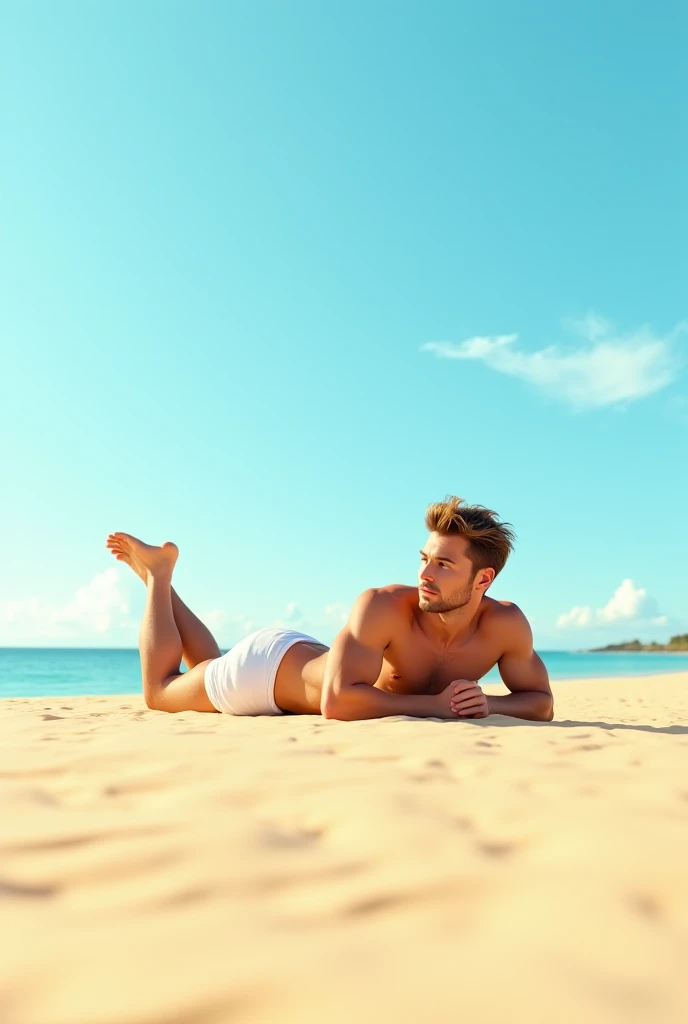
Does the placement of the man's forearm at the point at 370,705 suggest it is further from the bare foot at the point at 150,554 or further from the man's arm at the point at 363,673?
the bare foot at the point at 150,554

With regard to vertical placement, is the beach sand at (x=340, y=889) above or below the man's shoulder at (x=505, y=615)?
below

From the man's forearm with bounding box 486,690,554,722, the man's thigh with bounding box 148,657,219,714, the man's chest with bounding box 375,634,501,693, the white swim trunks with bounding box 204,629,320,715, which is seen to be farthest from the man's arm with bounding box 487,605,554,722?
the man's thigh with bounding box 148,657,219,714

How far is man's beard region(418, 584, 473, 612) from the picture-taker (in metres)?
3.81

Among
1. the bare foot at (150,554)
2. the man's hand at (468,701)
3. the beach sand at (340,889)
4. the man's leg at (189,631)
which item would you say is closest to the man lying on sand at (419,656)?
the man's hand at (468,701)

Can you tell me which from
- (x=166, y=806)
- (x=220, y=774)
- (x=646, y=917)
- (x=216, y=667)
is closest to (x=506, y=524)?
(x=216, y=667)

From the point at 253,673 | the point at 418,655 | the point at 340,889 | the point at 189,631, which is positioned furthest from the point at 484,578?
the point at 340,889

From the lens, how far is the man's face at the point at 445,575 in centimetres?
381

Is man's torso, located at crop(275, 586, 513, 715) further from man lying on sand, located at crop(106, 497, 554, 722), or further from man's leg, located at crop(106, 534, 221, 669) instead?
man's leg, located at crop(106, 534, 221, 669)

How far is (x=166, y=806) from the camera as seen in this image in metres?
1.80

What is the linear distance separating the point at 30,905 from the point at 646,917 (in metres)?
0.99

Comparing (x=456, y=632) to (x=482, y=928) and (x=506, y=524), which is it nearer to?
(x=506, y=524)

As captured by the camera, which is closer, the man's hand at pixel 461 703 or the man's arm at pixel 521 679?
the man's hand at pixel 461 703

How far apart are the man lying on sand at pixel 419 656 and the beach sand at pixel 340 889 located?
125 centimetres

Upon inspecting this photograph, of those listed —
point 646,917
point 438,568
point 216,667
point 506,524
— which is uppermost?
point 506,524
